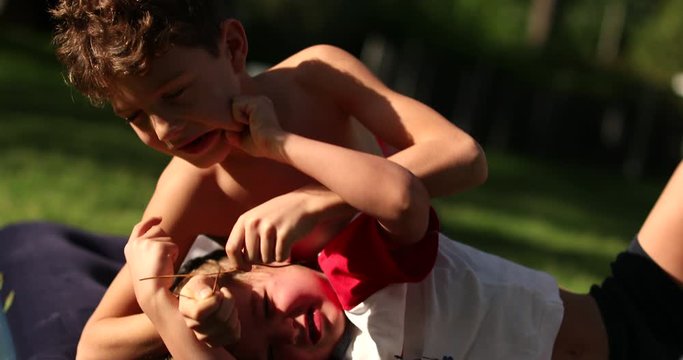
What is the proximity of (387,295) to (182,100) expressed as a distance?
0.61 m

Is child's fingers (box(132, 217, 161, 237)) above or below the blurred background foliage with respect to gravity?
above

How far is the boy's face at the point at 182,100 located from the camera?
6.58 ft

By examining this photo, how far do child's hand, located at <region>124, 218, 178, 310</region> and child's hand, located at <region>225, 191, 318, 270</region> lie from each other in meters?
0.24

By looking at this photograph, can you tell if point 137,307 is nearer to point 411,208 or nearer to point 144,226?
point 144,226

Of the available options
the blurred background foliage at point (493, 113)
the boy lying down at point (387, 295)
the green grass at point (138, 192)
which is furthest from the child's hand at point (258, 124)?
the blurred background foliage at point (493, 113)

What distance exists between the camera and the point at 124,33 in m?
2.00

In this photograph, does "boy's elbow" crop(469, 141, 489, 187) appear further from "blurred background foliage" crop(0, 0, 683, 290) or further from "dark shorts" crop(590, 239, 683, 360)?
"blurred background foliage" crop(0, 0, 683, 290)

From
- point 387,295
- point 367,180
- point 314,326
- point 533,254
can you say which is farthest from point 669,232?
point 533,254

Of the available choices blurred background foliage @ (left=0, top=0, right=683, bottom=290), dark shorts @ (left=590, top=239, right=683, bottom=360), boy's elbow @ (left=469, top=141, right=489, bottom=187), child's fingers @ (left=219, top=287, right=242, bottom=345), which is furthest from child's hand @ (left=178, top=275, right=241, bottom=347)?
blurred background foliage @ (left=0, top=0, right=683, bottom=290)

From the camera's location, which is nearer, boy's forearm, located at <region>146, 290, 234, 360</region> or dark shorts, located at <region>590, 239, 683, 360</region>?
boy's forearm, located at <region>146, 290, 234, 360</region>

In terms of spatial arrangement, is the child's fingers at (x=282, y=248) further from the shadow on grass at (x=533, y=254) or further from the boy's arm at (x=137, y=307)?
the shadow on grass at (x=533, y=254)

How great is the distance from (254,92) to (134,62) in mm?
350

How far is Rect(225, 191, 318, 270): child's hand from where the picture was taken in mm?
1924

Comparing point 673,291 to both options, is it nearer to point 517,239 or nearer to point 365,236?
point 365,236
